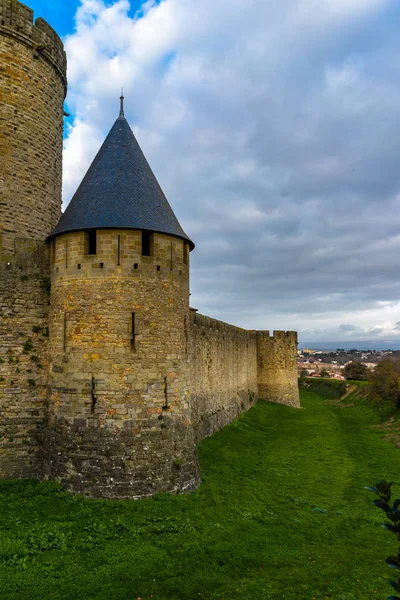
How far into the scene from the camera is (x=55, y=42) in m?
15.0

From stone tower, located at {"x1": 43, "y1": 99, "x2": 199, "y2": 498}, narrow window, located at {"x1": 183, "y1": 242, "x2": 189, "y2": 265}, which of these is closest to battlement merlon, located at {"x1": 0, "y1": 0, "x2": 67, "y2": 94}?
stone tower, located at {"x1": 43, "y1": 99, "x2": 199, "y2": 498}

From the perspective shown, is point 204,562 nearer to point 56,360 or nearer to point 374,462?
point 56,360

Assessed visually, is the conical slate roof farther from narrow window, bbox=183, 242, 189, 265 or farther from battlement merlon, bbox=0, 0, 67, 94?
battlement merlon, bbox=0, 0, 67, 94

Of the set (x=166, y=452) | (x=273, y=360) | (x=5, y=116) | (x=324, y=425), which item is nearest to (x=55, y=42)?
(x=5, y=116)

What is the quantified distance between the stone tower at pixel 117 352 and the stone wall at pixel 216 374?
5.57 meters

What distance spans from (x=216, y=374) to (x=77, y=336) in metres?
11.8

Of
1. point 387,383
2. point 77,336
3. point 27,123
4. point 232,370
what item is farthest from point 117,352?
point 387,383

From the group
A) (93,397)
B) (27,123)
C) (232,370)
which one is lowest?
(232,370)

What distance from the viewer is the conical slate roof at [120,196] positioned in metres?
→ 11.8

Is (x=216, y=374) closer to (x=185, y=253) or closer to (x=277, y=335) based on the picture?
(x=185, y=253)

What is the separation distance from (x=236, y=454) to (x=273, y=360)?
72.3 feet

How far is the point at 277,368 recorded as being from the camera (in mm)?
→ 38469

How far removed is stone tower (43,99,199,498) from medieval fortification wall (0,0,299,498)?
3cm

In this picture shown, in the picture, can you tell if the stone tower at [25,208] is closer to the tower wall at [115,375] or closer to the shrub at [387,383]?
the tower wall at [115,375]
